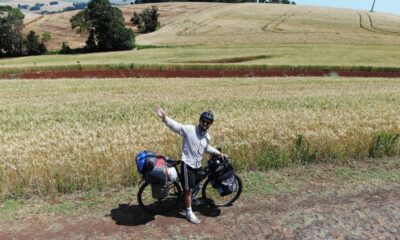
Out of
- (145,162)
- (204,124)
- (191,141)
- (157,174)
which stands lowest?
(157,174)

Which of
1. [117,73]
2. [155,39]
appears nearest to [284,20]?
[155,39]

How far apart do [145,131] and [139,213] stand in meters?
4.21

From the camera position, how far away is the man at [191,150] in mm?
7047

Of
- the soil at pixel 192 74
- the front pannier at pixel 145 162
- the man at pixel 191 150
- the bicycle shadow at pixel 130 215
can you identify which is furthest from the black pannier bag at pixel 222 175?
the soil at pixel 192 74

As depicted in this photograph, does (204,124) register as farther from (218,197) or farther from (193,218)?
(218,197)

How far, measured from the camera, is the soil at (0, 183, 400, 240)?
667 centimetres

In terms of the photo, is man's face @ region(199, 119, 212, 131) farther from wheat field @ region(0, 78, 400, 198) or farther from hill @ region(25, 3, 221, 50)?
hill @ region(25, 3, 221, 50)

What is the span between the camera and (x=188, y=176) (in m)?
7.18

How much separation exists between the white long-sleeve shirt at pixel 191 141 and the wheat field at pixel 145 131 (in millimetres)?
2072

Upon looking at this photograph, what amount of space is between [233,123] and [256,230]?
5.64 metres

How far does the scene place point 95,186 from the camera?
8406mm

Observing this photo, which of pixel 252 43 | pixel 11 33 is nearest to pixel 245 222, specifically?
pixel 252 43

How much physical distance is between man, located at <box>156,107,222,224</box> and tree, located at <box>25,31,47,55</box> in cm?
7218

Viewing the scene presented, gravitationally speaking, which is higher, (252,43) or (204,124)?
(204,124)
